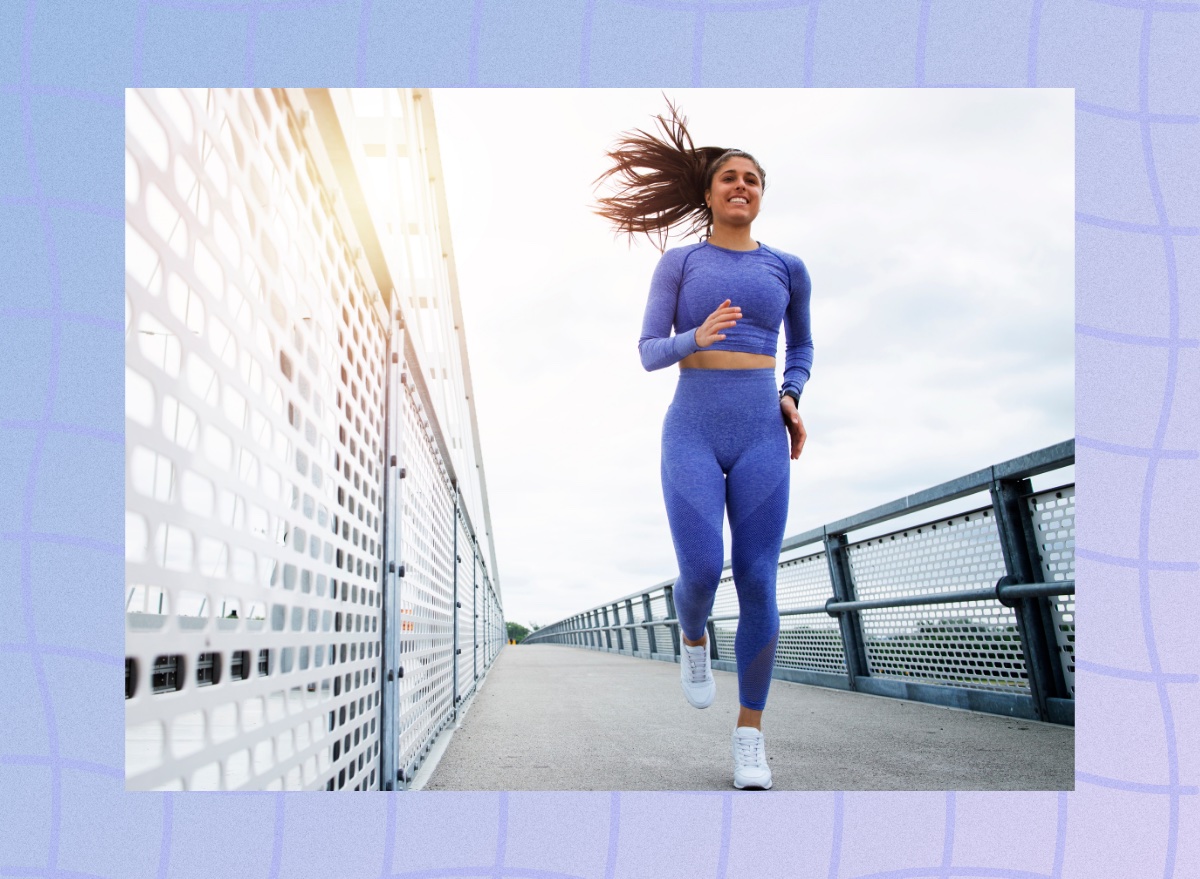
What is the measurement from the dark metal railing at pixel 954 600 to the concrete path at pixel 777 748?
0.39ft

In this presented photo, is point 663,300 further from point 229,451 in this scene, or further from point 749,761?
point 229,451

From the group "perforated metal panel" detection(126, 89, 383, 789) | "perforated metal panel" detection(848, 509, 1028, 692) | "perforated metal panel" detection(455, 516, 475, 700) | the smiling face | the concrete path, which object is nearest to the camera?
"perforated metal panel" detection(126, 89, 383, 789)

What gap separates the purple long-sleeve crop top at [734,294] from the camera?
2273mm

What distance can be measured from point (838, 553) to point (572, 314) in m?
1.85

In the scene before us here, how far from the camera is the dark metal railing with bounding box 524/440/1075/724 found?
8.63ft

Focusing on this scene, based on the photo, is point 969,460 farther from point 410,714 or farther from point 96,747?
point 96,747

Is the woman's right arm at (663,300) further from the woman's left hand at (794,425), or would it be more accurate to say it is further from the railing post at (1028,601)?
the railing post at (1028,601)

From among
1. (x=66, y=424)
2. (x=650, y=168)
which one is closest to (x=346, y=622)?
(x=66, y=424)

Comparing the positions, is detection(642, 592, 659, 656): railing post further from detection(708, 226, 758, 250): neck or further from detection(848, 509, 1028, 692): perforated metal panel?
detection(708, 226, 758, 250): neck

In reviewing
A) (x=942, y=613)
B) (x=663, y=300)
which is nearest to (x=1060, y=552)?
(x=942, y=613)

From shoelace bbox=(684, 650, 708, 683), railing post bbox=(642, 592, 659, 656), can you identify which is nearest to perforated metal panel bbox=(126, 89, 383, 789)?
shoelace bbox=(684, 650, 708, 683)

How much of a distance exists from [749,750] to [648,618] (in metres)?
6.26

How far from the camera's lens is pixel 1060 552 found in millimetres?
2604

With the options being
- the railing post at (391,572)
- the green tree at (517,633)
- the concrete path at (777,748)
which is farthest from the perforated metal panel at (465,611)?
the green tree at (517,633)
